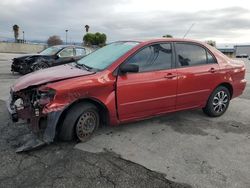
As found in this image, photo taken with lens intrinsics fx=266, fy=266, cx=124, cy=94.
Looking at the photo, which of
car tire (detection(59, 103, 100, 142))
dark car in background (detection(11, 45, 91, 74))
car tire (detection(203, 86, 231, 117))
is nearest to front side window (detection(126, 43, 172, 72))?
car tire (detection(59, 103, 100, 142))

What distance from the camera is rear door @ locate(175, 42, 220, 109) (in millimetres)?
4797

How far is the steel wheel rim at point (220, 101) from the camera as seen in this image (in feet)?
17.7

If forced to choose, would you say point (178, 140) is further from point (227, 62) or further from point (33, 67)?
point (33, 67)

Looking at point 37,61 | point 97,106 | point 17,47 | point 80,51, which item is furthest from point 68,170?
point 17,47

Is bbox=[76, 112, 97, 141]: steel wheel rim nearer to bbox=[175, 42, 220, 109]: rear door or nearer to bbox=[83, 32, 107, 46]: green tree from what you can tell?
bbox=[175, 42, 220, 109]: rear door

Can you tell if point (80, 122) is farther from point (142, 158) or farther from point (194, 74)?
point (194, 74)

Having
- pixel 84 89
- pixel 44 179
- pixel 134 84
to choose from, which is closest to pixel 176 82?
pixel 134 84

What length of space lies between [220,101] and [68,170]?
3590 mm

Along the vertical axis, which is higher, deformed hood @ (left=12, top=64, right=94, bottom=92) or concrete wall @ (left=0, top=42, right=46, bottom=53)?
concrete wall @ (left=0, top=42, right=46, bottom=53)

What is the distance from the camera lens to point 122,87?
410cm

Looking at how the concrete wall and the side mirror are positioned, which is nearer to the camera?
the side mirror

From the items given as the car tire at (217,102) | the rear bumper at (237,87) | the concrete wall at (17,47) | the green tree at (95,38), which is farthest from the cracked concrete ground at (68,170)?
the green tree at (95,38)

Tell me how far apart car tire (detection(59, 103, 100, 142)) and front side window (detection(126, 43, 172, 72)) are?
40.0 inches

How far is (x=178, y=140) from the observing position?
13.9 ft
